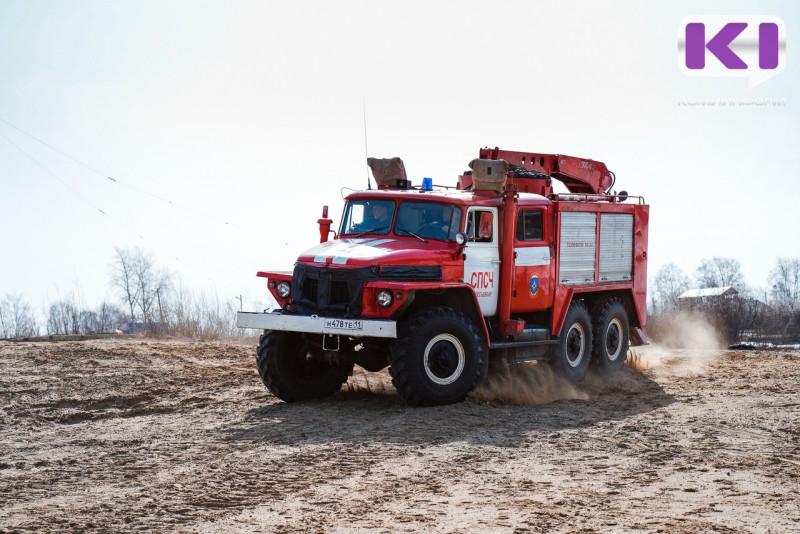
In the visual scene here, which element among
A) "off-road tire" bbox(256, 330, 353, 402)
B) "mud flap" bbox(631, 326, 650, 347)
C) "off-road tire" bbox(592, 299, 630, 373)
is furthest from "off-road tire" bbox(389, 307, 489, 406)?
"mud flap" bbox(631, 326, 650, 347)

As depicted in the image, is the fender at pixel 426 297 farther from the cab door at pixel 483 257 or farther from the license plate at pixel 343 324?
the license plate at pixel 343 324

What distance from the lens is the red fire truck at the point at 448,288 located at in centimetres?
1085

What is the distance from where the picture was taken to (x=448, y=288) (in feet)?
37.6

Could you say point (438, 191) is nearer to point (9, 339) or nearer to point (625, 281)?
point (625, 281)

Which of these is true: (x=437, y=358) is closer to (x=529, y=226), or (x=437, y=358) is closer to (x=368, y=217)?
(x=368, y=217)

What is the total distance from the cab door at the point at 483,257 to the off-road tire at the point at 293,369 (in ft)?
5.96

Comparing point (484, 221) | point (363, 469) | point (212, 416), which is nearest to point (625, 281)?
point (484, 221)

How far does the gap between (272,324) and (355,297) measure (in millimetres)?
1008

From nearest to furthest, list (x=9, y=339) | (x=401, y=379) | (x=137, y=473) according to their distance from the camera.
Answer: (x=137, y=473)
(x=401, y=379)
(x=9, y=339)

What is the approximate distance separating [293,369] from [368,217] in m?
2.08

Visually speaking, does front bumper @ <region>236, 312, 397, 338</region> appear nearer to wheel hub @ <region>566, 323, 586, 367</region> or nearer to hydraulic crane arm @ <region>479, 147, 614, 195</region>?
wheel hub @ <region>566, 323, 586, 367</region>

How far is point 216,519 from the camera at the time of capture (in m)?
6.58

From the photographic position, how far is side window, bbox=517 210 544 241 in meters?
12.8

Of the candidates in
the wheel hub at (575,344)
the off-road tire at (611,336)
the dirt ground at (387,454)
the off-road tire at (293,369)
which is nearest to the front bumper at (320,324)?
the off-road tire at (293,369)
